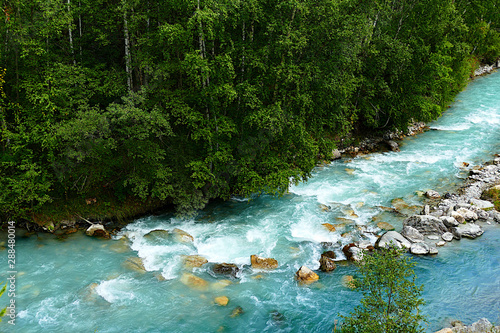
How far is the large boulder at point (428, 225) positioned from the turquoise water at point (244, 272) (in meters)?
0.77

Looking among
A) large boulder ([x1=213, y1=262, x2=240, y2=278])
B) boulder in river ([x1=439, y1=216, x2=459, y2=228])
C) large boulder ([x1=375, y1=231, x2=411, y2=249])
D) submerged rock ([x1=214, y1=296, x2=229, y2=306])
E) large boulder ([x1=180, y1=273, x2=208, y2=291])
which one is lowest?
submerged rock ([x1=214, y1=296, x2=229, y2=306])

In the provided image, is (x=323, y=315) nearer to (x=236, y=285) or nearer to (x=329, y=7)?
(x=236, y=285)

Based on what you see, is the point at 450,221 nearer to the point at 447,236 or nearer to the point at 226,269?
the point at 447,236

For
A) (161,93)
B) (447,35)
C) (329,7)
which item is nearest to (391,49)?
(447,35)

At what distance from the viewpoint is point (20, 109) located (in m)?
14.7

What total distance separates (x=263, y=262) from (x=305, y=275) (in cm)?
169

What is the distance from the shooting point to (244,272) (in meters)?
13.2

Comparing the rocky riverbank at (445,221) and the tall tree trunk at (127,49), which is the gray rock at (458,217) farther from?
the tall tree trunk at (127,49)

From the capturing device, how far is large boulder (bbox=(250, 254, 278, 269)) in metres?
13.5

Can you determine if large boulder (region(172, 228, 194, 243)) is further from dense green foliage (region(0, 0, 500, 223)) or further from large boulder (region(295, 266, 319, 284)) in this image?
large boulder (region(295, 266, 319, 284))

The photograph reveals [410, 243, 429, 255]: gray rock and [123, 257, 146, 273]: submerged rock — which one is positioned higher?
[410, 243, 429, 255]: gray rock

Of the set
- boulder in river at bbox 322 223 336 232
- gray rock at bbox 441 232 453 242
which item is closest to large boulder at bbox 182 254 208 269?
boulder in river at bbox 322 223 336 232

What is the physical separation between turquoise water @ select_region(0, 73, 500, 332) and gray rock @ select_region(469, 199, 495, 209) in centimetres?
157

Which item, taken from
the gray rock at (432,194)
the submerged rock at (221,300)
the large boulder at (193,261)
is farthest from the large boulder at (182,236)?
the gray rock at (432,194)
